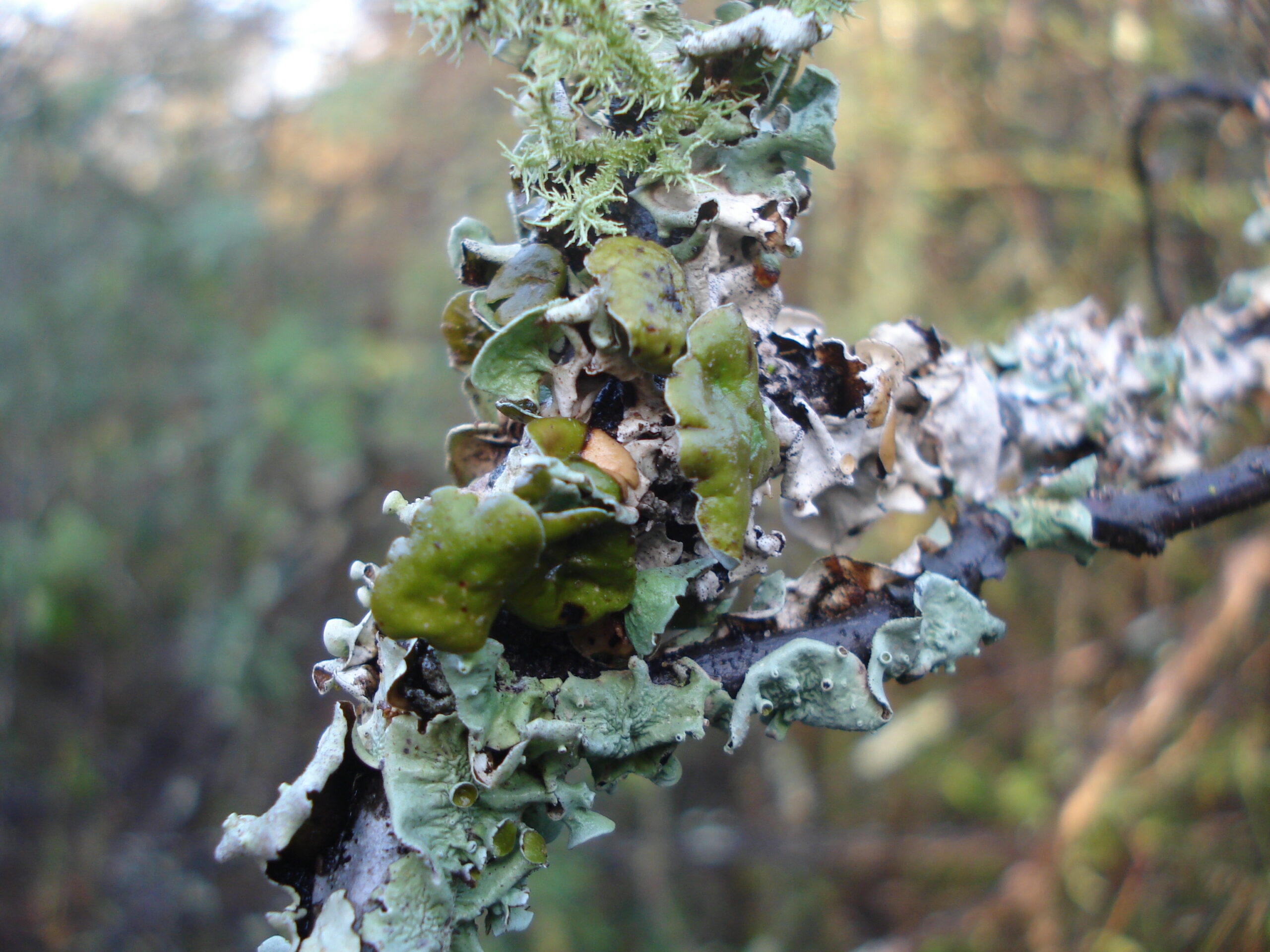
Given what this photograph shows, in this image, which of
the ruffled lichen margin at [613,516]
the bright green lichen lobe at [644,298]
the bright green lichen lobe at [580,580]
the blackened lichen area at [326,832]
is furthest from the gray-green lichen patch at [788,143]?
the blackened lichen area at [326,832]

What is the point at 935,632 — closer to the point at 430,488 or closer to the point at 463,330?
the point at 463,330

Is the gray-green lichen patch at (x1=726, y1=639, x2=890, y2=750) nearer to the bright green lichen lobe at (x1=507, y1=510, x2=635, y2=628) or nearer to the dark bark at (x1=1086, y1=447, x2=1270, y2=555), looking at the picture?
the bright green lichen lobe at (x1=507, y1=510, x2=635, y2=628)

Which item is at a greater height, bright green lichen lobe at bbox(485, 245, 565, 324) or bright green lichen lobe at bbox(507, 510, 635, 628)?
bright green lichen lobe at bbox(485, 245, 565, 324)

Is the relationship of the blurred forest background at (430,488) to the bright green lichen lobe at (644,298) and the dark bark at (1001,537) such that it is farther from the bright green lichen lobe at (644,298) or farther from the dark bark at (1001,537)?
the bright green lichen lobe at (644,298)

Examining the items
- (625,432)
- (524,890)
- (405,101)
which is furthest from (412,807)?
(405,101)

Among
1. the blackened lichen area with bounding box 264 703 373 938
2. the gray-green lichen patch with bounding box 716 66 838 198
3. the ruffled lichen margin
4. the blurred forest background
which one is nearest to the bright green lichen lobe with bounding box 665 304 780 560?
the ruffled lichen margin

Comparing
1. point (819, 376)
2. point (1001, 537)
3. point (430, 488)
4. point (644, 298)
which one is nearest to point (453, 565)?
point (644, 298)

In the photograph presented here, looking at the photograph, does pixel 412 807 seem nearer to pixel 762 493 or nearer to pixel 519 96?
pixel 762 493
